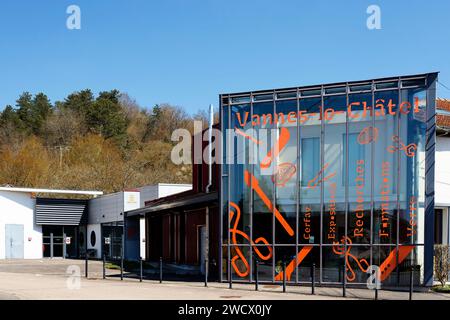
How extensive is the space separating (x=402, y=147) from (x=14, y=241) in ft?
111

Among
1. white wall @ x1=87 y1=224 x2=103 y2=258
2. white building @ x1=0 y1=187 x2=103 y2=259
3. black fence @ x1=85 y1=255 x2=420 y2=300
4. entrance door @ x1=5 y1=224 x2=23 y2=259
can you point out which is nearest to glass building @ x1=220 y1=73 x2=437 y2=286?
black fence @ x1=85 y1=255 x2=420 y2=300

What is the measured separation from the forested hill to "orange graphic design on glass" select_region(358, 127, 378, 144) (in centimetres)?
4319

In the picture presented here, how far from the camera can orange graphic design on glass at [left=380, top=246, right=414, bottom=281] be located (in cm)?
2078

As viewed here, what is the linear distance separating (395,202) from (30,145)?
54223 millimetres

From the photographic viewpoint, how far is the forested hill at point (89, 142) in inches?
2438

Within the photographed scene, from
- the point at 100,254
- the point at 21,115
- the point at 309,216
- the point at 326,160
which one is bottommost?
the point at 100,254

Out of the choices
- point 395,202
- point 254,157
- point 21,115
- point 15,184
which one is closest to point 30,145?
point 15,184

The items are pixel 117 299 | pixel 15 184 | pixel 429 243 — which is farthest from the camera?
pixel 15 184

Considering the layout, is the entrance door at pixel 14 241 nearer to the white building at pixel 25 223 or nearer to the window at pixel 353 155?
the white building at pixel 25 223

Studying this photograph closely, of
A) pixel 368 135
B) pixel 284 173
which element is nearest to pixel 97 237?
pixel 284 173

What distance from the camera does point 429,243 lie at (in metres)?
20.4

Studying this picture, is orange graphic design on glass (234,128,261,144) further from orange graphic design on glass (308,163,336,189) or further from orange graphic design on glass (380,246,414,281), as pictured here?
orange graphic design on glass (380,246,414,281)

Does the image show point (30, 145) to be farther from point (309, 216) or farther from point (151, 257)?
point (309, 216)

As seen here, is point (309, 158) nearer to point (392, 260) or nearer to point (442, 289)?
point (392, 260)
